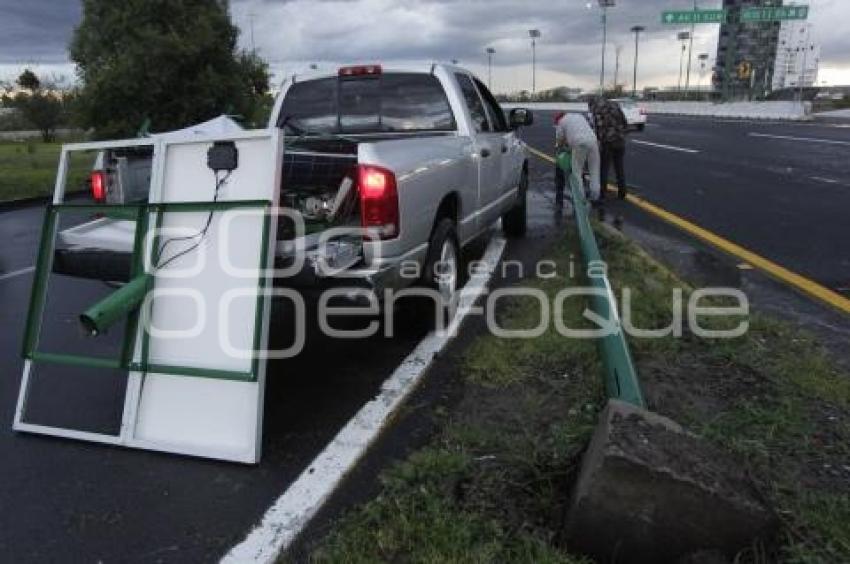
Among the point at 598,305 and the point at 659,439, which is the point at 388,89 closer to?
the point at 598,305

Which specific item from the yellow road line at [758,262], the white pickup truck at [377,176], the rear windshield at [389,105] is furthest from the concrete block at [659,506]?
the rear windshield at [389,105]

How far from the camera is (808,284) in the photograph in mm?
6770

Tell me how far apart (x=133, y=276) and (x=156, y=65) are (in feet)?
48.8

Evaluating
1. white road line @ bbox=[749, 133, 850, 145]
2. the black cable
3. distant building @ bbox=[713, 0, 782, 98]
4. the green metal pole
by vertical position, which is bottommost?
white road line @ bbox=[749, 133, 850, 145]

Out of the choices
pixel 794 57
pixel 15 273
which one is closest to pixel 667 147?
pixel 15 273

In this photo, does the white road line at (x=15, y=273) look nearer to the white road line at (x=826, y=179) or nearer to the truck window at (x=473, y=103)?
the truck window at (x=473, y=103)

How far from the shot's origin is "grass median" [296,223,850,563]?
117 inches

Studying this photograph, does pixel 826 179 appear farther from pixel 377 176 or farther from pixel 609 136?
pixel 377 176

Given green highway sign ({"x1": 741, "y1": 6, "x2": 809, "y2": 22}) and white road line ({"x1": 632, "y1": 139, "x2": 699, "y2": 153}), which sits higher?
green highway sign ({"x1": 741, "y1": 6, "x2": 809, "y2": 22})

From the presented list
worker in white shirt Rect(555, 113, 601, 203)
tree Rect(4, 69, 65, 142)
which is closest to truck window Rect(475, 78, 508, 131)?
worker in white shirt Rect(555, 113, 601, 203)

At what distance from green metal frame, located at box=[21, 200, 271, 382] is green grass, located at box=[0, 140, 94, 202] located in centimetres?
1185

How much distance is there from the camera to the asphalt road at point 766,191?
830 cm

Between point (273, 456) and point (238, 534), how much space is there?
0.71m

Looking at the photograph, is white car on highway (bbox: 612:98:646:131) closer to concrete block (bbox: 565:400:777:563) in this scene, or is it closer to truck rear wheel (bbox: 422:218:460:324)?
truck rear wheel (bbox: 422:218:460:324)
